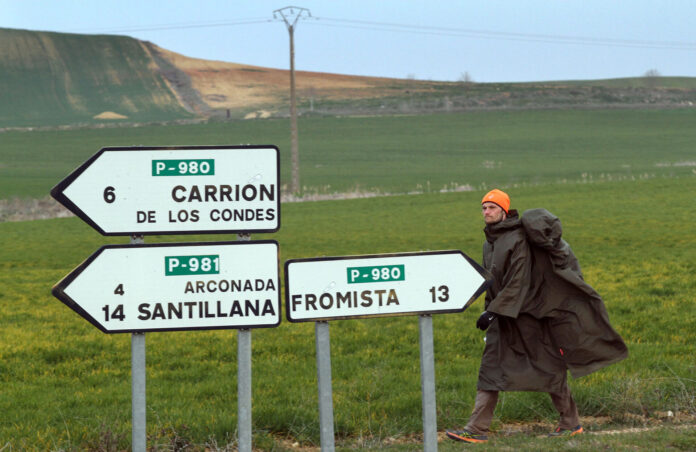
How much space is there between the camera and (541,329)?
21.4ft

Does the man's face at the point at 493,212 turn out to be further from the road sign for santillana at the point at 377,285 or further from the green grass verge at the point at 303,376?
the road sign for santillana at the point at 377,285

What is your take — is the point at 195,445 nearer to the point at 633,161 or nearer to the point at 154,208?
the point at 154,208

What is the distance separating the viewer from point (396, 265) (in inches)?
176

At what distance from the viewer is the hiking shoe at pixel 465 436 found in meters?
6.34

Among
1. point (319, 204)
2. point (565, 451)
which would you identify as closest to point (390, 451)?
point (565, 451)

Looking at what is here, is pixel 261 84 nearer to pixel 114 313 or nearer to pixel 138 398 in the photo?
pixel 114 313

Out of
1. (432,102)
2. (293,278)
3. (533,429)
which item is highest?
(432,102)

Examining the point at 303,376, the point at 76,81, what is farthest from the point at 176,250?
the point at 76,81

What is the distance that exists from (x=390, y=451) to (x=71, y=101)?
4204 inches

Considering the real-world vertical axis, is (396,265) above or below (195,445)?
above

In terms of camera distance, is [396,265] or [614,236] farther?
[614,236]

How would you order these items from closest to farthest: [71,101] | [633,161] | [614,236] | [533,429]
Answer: [533,429] → [614,236] → [633,161] → [71,101]

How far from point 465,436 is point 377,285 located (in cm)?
246

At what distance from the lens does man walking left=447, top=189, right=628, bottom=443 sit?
21.0 ft
